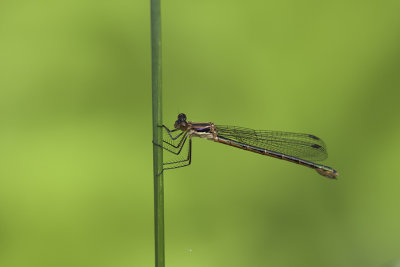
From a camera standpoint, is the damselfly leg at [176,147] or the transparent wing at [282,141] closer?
the damselfly leg at [176,147]

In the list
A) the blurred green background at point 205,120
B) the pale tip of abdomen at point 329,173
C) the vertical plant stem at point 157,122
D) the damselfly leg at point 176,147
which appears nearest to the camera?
the vertical plant stem at point 157,122

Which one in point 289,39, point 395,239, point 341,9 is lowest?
point 395,239

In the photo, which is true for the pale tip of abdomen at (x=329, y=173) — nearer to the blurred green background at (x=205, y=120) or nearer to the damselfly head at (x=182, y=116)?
the blurred green background at (x=205, y=120)

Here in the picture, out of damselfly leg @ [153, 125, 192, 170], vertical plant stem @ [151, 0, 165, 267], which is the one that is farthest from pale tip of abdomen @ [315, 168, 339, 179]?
vertical plant stem @ [151, 0, 165, 267]

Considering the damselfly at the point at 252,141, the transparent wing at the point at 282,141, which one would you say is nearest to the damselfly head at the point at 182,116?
the damselfly at the point at 252,141

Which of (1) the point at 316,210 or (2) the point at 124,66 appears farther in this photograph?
(1) the point at 316,210

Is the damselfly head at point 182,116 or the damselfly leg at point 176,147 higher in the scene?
the damselfly head at point 182,116

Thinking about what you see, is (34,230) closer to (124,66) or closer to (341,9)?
(124,66)

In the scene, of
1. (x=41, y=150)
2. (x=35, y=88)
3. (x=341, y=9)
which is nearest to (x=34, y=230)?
(x=41, y=150)
